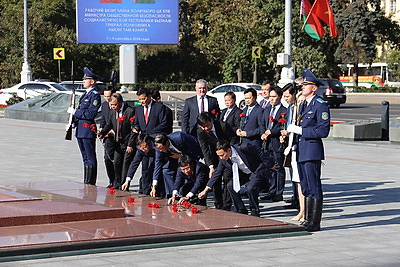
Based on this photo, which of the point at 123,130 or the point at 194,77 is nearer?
the point at 123,130

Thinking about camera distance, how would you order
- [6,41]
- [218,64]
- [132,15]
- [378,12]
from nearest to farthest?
[132,15], [6,41], [378,12], [218,64]

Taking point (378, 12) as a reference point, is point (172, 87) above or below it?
below

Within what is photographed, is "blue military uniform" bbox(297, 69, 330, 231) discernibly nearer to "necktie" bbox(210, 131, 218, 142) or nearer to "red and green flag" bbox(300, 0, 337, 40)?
"necktie" bbox(210, 131, 218, 142)

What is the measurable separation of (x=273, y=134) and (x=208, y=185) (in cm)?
194

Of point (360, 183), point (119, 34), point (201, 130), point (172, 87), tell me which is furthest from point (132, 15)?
point (201, 130)

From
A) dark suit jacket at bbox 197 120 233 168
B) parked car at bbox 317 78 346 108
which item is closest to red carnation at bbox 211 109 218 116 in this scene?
dark suit jacket at bbox 197 120 233 168

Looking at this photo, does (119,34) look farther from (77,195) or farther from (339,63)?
(77,195)

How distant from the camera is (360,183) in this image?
14.0 meters

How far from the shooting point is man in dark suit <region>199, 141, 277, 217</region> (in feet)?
33.2

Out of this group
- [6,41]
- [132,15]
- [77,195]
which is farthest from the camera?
[6,41]

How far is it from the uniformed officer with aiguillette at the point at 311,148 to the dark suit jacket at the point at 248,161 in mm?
679

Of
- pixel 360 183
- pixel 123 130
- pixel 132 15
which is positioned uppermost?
pixel 132 15

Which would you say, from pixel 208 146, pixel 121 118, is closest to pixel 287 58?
pixel 121 118

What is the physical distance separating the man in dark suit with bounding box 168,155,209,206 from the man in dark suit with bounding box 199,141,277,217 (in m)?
0.25
